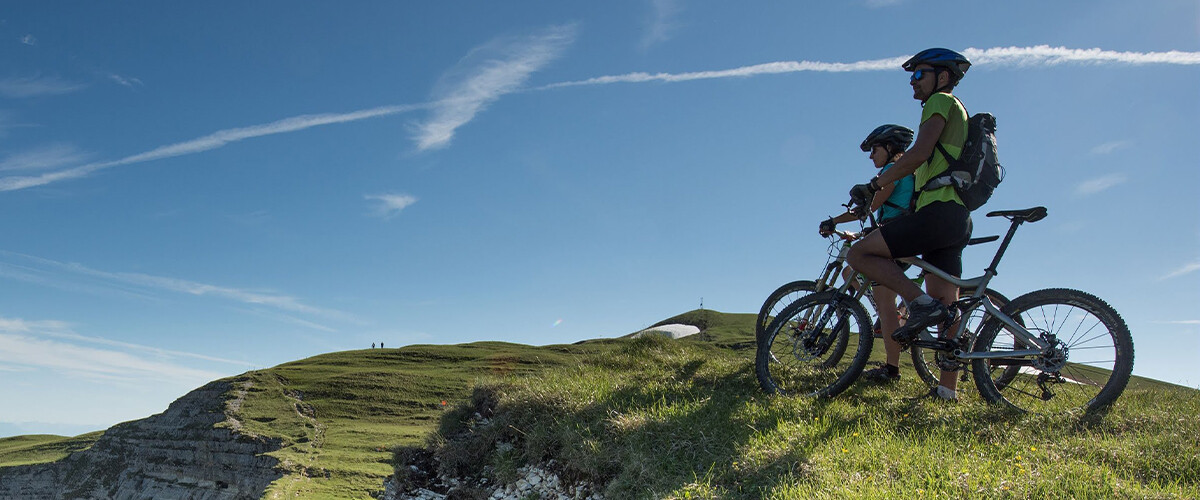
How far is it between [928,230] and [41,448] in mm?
25865

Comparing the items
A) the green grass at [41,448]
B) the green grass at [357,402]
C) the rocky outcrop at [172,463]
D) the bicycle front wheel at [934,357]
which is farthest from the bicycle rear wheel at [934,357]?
the green grass at [41,448]

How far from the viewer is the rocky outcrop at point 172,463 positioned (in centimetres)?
1188

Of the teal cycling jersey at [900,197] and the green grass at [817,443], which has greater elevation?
the teal cycling jersey at [900,197]

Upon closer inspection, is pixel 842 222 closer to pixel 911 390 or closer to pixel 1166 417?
pixel 911 390

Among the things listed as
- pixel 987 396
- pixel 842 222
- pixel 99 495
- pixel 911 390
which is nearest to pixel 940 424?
pixel 987 396

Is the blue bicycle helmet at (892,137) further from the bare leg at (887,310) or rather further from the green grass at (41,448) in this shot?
the green grass at (41,448)

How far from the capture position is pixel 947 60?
16.8ft

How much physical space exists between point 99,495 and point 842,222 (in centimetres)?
1655

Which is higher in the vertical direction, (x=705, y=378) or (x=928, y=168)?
(x=928, y=168)

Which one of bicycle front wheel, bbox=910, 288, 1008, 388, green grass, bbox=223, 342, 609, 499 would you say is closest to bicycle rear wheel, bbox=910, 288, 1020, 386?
bicycle front wheel, bbox=910, 288, 1008, 388

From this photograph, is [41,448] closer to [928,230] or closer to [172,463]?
[172,463]

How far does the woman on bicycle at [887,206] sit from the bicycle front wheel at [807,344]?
0.34 meters

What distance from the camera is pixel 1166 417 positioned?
4742 mm

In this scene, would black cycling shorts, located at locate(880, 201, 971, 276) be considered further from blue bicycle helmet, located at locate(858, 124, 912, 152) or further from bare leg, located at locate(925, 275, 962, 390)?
blue bicycle helmet, located at locate(858, 124, 912, 152)
